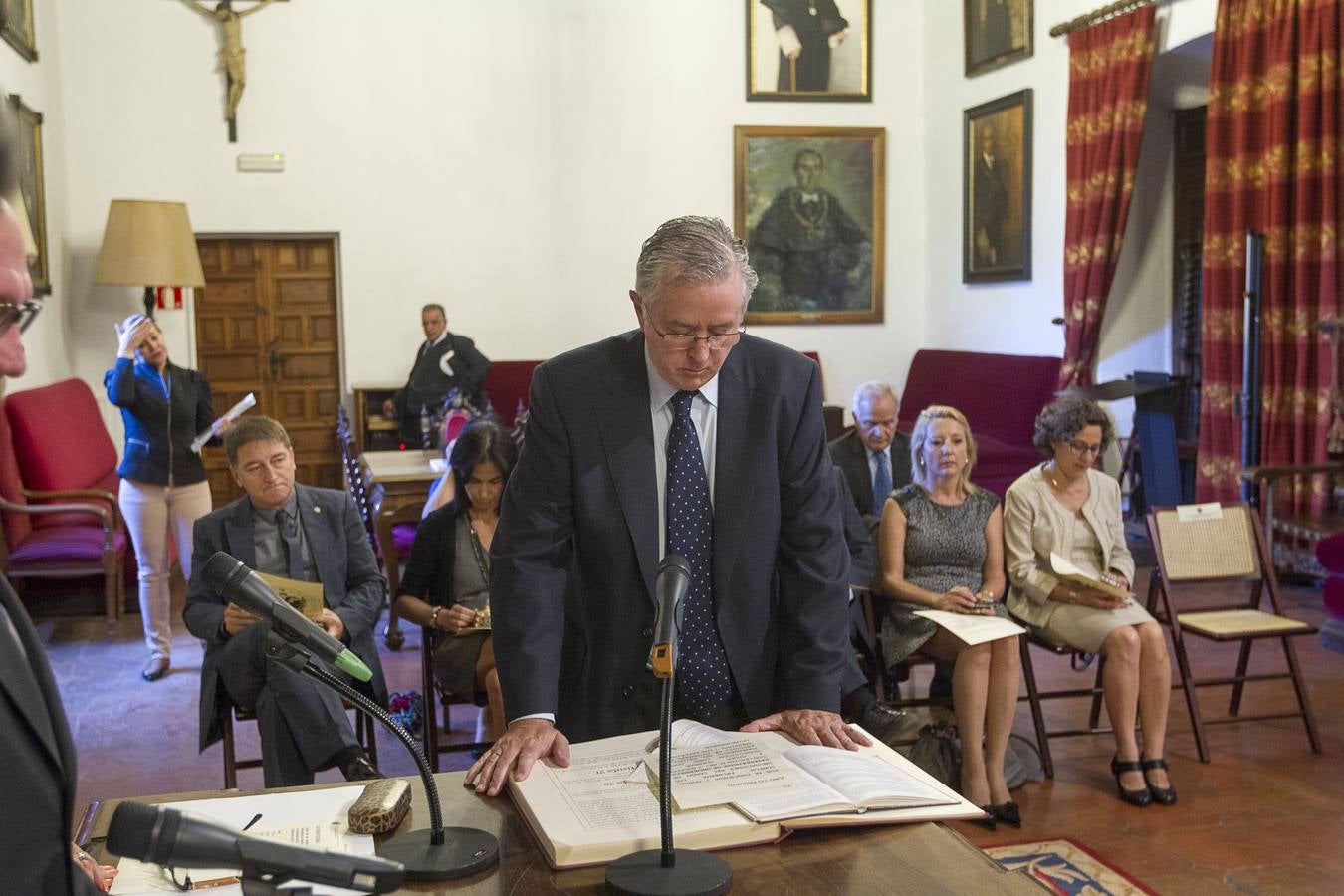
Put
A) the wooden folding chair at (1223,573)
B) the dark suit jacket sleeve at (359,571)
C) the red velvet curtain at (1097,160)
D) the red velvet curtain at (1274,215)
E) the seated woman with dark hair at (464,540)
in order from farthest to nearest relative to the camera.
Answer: the red velvet curtain at (1097,160) → the red velvet curtain at (1274,215) → the wooden folding chair at (1223,573) → the seated woman with dark hair at (464,540) → the dark suit jacket sleeve at (359,571)

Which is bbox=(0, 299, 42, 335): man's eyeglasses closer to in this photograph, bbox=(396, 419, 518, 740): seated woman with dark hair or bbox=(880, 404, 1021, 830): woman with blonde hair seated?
bbox=(396, 419, 518, 740): seated woman with dark hair

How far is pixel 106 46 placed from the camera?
10320 millimetres

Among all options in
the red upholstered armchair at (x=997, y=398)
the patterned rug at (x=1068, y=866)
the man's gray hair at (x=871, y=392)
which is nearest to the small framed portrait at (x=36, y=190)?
the man's gray hair at (x=871, y=392)

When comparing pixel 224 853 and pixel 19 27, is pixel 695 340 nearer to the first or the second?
pixel 224 853

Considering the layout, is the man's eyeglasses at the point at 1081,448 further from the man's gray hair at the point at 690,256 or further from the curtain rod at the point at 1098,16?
the curtain rod at the point at 1098,16

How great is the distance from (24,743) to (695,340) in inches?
49.3

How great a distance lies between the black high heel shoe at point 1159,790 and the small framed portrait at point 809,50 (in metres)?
8.12

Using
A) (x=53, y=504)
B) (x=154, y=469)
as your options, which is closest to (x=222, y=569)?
(x=154, y=469)

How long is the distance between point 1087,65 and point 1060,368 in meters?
2.11

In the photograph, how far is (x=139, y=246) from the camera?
9617mm

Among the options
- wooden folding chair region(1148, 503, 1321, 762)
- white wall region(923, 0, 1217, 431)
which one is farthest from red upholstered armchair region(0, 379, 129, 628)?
white wall region(923, 0, 1217, 431)

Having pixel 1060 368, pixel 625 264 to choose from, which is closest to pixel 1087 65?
pixel 1060 368

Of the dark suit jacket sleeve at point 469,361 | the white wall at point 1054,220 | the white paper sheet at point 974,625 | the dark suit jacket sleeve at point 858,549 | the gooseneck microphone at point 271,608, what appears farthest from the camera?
the dark suit jacket sleeve at point 469,361

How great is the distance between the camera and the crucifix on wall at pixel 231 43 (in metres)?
10.4
